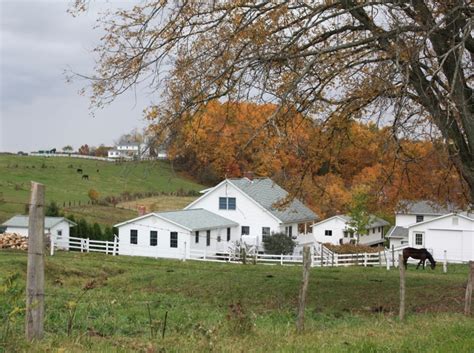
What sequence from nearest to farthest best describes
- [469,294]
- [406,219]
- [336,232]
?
[469,294] < [406,219] < [336,232]

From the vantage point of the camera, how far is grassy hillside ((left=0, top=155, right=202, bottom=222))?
66250 mm

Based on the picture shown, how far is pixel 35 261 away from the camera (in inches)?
284

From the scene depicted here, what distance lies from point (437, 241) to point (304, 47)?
4062cm

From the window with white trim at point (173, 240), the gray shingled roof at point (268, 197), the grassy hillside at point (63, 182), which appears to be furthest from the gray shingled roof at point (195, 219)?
the grassy hillside at point (63, 182)

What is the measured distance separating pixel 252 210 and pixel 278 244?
158 inches

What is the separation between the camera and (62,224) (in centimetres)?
4659

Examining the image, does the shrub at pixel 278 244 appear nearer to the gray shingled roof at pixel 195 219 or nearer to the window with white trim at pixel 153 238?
the gray shingled roof at pixel 195 219

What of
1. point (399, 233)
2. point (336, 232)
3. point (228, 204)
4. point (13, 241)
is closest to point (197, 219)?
point (228, 204)

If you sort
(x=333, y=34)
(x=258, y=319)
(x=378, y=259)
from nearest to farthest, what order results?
(x=258, y=319)
(x=333, y=34)
(x=378, y=259)

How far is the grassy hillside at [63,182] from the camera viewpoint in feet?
217

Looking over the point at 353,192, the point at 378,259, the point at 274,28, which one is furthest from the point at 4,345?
the point at 353,192

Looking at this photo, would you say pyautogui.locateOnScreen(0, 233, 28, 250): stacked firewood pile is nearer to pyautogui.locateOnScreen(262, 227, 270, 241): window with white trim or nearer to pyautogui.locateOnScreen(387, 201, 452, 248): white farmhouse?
pyautogui.locateOnScreen(262, 227, 270, 241): window with white trim

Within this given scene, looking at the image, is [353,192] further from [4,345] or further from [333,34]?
[4,345]

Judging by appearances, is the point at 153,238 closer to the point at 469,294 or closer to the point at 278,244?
the point at 278,244
